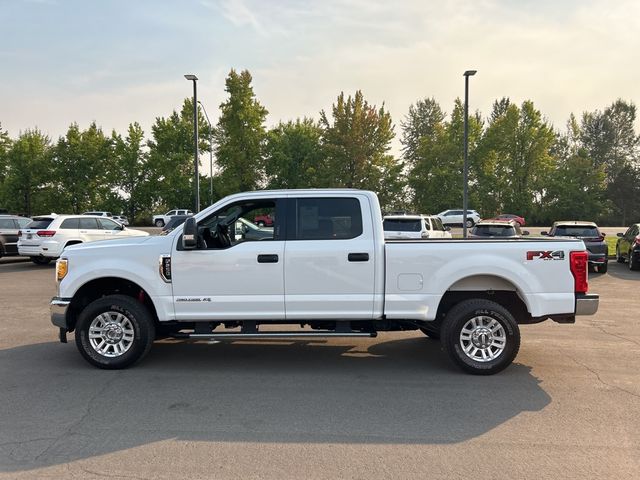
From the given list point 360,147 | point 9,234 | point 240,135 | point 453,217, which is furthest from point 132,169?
point 9,234

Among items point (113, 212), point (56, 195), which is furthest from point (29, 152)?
point (113, 212)

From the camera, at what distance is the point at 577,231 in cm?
1738

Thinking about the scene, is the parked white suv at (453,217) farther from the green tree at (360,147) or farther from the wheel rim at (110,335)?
the wheel rim at (110,335)

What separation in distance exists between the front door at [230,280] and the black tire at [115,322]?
427 mm

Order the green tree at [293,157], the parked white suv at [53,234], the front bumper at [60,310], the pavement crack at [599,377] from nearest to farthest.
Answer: the pavement crack at [599,377] → the front bumper at [60,310] → the parked white suv at [53,234] → the green tree at [293,157]

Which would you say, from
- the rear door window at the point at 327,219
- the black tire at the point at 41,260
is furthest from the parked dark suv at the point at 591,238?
the black tire at the point at 41,260

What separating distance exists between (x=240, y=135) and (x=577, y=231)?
39.0m

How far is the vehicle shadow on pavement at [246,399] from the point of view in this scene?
4.33 m

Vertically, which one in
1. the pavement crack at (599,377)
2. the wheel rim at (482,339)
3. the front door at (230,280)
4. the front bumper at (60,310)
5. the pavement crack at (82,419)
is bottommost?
the pavement crack at (599,377)

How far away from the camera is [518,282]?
5.99 m

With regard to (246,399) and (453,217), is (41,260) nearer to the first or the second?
(246,399)

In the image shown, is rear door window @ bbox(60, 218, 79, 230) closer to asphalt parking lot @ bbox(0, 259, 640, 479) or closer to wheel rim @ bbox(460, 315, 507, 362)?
asphalt parking lot @ bbox(0, 259, 640, 479)

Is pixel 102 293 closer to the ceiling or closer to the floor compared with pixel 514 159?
closer to the floor

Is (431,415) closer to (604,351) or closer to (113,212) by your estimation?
(604,351)
